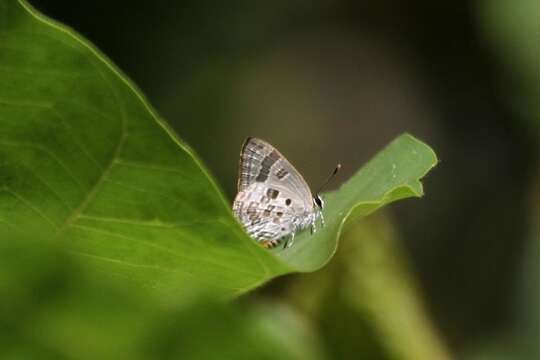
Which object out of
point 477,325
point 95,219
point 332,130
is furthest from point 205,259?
point 332,130

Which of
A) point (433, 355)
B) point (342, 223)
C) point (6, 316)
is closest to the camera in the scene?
point (6, 316)

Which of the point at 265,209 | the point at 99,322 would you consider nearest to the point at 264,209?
the point at 265,209

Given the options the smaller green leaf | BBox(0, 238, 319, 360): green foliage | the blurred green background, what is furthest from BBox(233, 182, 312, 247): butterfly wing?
the blurred green background

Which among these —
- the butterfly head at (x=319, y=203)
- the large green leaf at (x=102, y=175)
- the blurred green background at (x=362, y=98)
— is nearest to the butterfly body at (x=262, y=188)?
the butterfly head at (x=319, y=203)

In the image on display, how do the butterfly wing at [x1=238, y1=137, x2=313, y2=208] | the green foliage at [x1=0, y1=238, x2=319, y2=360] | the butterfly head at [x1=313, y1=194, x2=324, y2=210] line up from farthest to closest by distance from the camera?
1. the butterfly wing at [x1=238, y1=137, x2=313, y2=208]
2. the butterfly head at [x1=313, y1=194, x2=324, y2=210]
3. the green foliage at [x1=0, y1=238, x2=319, y2=360]

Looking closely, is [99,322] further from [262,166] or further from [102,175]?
[262,166]

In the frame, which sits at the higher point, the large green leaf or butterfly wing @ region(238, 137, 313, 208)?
the large green leaf

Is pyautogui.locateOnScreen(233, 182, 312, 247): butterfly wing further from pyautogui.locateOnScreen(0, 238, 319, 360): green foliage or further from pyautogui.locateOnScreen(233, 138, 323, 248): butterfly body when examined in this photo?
pyautogui.locateOnScreen(0, 238, 319, 360): green foliage

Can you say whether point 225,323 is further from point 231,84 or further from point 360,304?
point 231,84
